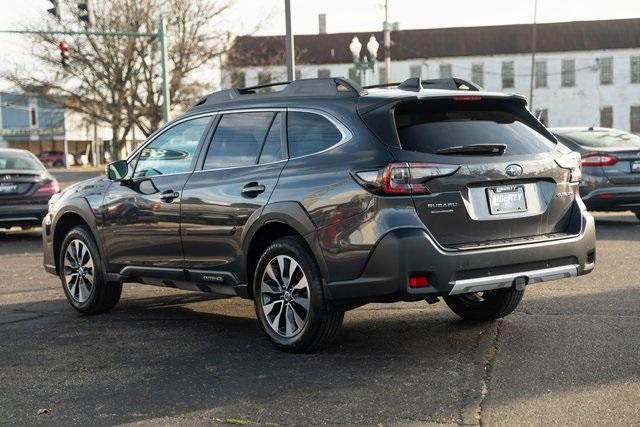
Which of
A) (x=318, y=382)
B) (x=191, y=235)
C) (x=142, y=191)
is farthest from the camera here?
(x=142, y=191)

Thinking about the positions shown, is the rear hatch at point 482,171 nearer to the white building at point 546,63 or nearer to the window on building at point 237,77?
the window on building at point 237,77

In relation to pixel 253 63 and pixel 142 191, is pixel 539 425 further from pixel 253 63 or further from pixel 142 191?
pixel 253 63

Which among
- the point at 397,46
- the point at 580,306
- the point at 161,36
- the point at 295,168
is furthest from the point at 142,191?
the point at 397,46

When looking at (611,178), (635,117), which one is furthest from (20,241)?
(635,117)

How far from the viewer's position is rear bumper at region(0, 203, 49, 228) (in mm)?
14016

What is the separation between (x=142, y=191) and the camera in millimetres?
6867

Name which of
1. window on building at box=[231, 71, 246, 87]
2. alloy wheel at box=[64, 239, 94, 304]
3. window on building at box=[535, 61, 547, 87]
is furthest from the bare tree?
window on building at box=[535, 61, 547, 87]

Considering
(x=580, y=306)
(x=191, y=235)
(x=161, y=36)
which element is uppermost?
(x=161, y=36)

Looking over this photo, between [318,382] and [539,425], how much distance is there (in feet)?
4.42

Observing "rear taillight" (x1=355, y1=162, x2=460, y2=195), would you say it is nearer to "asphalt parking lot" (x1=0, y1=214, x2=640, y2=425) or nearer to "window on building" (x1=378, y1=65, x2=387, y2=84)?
"asphalt parking lot" (x1=0, y1=214, x2=640, y2=425)

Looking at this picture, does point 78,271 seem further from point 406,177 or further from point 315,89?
point 406,177

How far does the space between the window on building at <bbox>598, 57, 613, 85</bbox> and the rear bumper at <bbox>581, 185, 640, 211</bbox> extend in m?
61.6

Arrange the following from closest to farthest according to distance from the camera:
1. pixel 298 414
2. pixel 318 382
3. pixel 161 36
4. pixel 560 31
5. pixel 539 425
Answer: pixel 539 425 < pixel 298 414 < pixel 318 382 < pixel 161 36 < pixel 560 31

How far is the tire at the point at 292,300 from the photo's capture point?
5.46 m
